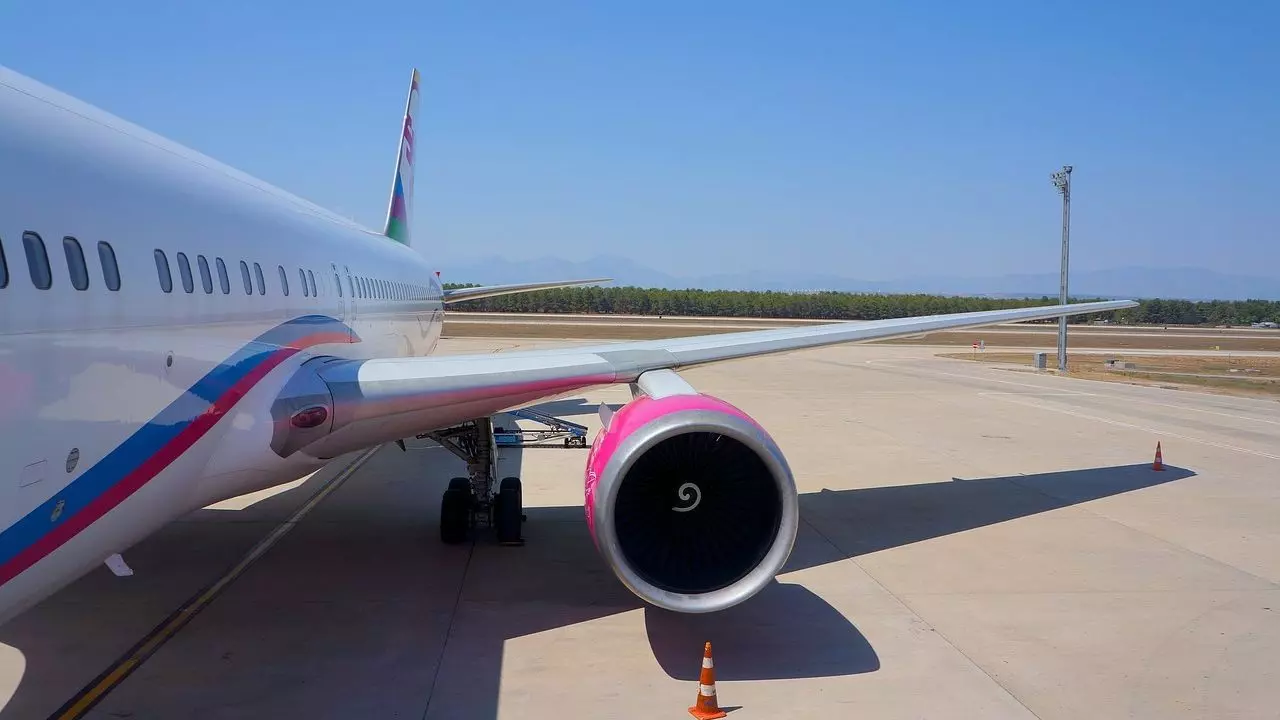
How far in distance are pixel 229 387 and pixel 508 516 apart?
176 inches

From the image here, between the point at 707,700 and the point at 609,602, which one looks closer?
the point at 707,700

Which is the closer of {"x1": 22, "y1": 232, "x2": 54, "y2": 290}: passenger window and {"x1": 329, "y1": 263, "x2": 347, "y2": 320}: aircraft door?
{"x1": 22, "y1": 232, "x2": 54, "y2": 290}: passenger window

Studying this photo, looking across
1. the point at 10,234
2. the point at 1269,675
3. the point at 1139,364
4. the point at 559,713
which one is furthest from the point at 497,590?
the point at 1139,364

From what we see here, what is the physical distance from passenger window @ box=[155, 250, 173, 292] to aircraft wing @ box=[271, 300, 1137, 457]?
1550 mm

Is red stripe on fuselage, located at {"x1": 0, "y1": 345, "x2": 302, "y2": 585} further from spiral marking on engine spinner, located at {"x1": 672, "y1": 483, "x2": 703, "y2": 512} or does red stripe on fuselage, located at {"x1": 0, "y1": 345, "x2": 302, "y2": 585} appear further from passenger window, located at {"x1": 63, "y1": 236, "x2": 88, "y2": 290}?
spiral marking on engine spinner, located at {"x1": 672, "y1": 483, "x2": 703, "y2": 512}

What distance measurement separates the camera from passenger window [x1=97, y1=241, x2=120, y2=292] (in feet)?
16.6

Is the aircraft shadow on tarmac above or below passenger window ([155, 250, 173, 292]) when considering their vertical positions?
below

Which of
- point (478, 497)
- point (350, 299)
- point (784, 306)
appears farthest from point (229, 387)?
point (784, 306)

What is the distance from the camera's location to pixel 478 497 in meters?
10.9

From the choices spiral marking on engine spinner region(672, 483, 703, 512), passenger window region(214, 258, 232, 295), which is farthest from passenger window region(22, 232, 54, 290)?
spiral marking on engine spinner region(672, 483, 703, 512)

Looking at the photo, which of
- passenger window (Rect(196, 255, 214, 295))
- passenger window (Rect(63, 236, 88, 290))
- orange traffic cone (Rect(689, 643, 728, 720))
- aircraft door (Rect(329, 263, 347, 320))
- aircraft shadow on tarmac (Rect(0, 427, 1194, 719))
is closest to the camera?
passenger window (Rect(63, 236, 88, 290))

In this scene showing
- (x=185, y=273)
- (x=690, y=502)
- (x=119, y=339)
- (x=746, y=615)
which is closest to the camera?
(x=119, y=339)

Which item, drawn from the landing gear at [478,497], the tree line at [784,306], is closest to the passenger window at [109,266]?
the landing gear at [478,497]

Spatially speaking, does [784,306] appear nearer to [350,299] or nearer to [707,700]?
[350,299]
